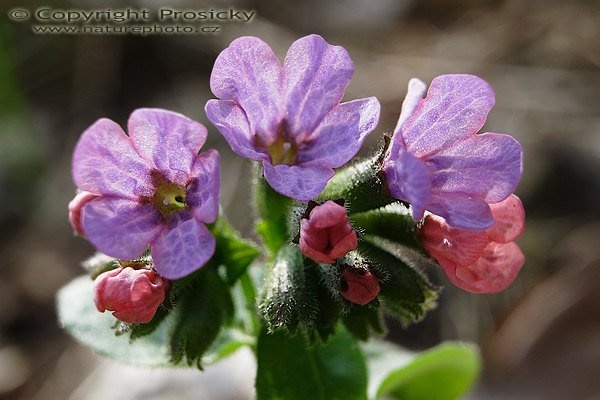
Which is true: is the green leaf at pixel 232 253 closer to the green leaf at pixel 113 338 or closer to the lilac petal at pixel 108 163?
the green leaf at pixel 113 338

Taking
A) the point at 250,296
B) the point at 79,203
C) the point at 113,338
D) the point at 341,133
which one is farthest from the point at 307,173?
the point at 113,338

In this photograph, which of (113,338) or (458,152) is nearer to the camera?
(458,152)

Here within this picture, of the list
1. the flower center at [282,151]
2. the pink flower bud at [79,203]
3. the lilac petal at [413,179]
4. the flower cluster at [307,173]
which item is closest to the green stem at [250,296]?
the flower cluster at [307,173]

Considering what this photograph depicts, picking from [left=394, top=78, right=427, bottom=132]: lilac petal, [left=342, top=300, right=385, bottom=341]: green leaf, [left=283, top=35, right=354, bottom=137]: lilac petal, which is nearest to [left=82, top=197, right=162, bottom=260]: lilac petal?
[left=283, top=35, right=354, bottom=137]: lilac petal

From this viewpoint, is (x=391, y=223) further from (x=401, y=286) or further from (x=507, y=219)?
(x=507, y=219)

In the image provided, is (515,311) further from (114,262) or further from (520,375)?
(114,262)

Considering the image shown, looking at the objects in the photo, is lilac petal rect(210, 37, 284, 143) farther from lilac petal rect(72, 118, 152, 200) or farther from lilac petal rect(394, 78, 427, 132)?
lilac petal rect(394, 78, 427, 132)

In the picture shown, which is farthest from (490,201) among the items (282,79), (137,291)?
(137,291)

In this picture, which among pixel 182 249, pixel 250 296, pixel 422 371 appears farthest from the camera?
pixel 422 371
